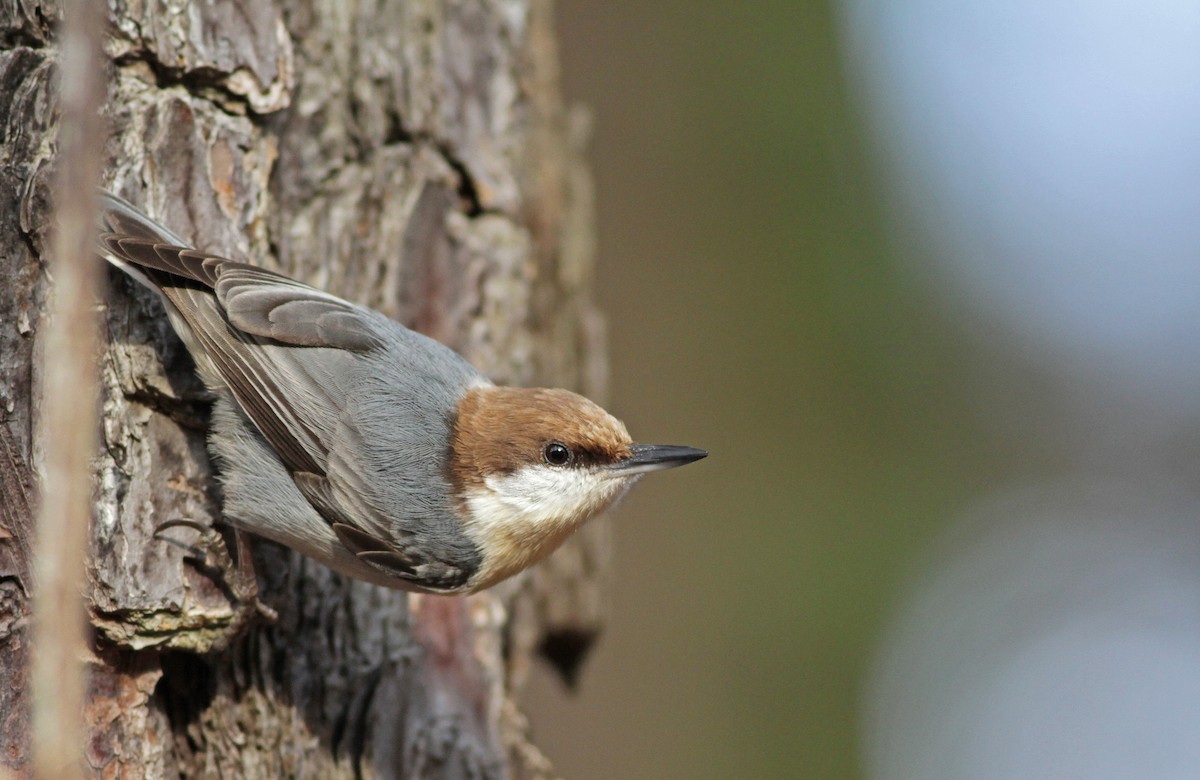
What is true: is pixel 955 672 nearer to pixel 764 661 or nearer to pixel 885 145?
pixel 764 661

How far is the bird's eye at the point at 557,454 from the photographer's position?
8.47 feet

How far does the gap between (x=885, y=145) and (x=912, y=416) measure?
2133 millimetres

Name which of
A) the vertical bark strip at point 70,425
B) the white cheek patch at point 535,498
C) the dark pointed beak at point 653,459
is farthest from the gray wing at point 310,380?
the vertical bark strip at point 70,425

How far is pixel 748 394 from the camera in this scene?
255 inches

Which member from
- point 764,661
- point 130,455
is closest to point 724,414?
point 764,661

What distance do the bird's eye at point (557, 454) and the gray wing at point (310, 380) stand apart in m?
0.30

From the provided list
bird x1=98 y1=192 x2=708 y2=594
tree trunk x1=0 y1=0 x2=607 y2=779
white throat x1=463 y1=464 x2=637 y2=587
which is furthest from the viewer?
white throat x1=463 y1=464 x2=637 y2=587

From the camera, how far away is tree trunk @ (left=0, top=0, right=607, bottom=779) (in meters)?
2.25

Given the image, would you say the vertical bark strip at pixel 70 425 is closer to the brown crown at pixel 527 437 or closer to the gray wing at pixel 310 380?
the gray wing at pixel 310 380

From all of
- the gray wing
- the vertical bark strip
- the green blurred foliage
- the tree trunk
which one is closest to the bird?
the gray wing

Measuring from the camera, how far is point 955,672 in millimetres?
8656

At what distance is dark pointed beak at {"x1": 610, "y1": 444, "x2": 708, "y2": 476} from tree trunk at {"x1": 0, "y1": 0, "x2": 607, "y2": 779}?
93 cm

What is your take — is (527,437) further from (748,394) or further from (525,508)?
(748,394)

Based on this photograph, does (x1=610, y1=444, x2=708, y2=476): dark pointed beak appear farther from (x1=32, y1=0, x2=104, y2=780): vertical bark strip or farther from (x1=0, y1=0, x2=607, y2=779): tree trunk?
(x1=32, y1=0, x2=104, y2=780): vertical bark strip
